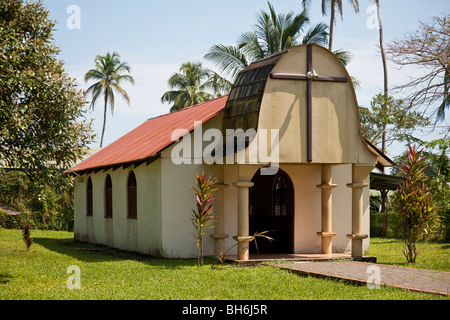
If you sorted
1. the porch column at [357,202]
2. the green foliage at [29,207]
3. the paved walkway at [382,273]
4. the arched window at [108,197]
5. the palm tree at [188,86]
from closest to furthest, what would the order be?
the paved walkway at [382,273] → the porch column at [357,202] → the arched window at [108,197] → the green foliage at [29,207] → the palm tree at [188,86]

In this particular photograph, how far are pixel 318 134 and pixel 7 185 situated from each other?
20.3 m

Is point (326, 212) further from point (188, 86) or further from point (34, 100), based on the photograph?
point (188, 86)

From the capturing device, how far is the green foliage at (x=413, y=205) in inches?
599

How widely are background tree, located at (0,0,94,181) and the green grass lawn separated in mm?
2404

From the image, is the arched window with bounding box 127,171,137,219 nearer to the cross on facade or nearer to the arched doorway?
the arched doorway

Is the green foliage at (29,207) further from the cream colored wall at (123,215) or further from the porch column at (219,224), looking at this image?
the porch column at (219,224)

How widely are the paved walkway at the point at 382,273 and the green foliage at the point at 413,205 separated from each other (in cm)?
138

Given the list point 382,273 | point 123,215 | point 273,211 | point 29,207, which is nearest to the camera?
point 382,273

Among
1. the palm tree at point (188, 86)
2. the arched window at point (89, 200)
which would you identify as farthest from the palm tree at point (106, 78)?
the arched window at point (89, 200)

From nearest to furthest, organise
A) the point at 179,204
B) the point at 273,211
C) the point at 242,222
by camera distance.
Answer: the point at 242,222
the point at 179,204
the point at 273,211

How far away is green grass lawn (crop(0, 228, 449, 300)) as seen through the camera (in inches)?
410

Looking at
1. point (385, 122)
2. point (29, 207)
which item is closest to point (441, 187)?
point (385, 122)

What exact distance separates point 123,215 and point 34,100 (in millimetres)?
7356

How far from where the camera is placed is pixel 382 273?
Result: 13.0 m
